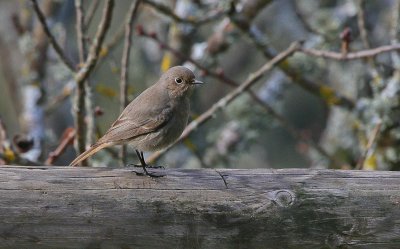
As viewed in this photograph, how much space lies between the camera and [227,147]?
6.78 m

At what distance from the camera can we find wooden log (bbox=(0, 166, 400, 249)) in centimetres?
308

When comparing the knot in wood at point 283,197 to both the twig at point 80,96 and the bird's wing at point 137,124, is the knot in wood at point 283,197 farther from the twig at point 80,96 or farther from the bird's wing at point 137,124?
the twig at point 80,96

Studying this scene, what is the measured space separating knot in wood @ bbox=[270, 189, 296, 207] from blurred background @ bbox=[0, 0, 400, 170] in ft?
6.01

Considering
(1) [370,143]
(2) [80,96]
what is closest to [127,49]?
(2) [80,96]

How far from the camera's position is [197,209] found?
3199mm

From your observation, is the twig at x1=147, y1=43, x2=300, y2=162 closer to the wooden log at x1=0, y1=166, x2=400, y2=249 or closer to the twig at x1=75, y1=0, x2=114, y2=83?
the twig at x1=75, y1=0, x2=114, y2=83

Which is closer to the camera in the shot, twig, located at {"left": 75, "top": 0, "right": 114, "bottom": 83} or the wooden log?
the wooden log

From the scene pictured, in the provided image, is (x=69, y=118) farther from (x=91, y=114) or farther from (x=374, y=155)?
(x=374, y=155)

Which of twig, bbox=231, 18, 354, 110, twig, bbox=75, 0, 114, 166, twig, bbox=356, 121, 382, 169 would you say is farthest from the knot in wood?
twig, bbox=231, 18, 354, 110

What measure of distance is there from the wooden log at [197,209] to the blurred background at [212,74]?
1.65 m

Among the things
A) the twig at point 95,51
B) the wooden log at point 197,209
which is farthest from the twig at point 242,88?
the wooden log at point 197,209

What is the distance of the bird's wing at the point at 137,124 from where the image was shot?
4.38 metres

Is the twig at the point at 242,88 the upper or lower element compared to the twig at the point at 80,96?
upper

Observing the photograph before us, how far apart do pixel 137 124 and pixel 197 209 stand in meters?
1.33
